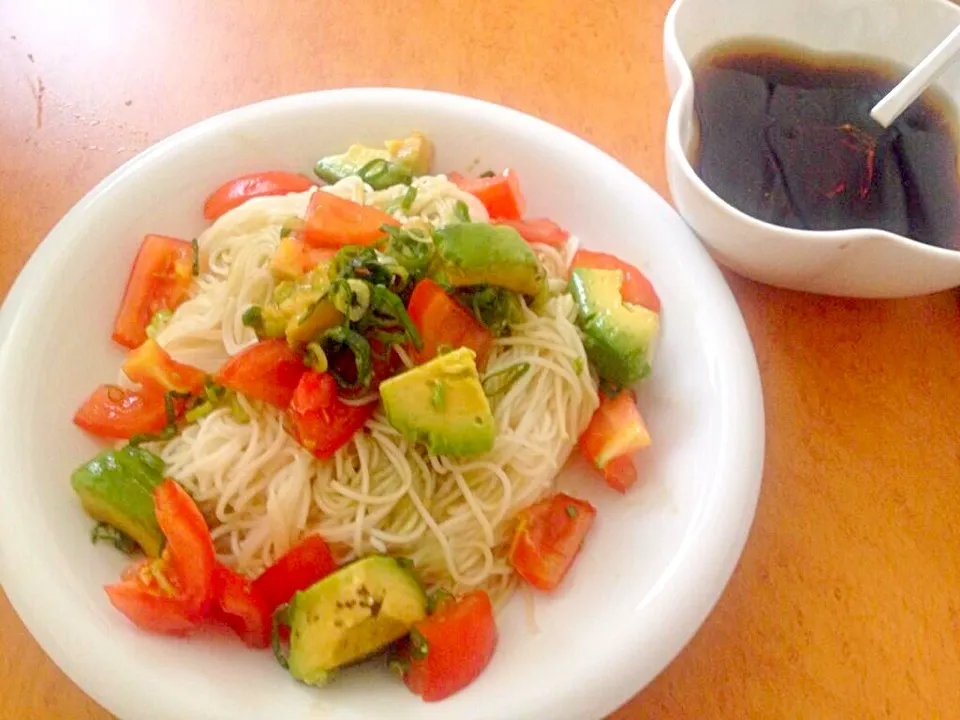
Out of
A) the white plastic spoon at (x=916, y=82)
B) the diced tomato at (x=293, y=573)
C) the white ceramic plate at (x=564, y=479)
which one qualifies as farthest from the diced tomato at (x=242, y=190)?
the white plastic spoon at (x=916, y=82)

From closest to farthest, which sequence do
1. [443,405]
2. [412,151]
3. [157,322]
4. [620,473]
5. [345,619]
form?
1. [345,619]
2. [443,405]
3. [620,473]
4. [157,322]
5. [412,151]

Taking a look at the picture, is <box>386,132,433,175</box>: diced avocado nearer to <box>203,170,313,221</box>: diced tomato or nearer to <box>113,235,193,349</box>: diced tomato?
<box>203,170,313,221</box>: diced tomato

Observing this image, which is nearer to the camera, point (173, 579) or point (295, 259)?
point (173, 579)

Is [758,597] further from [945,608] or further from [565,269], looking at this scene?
[565,269]

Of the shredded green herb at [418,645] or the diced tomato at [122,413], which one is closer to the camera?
the shredded green herb at [418,645]

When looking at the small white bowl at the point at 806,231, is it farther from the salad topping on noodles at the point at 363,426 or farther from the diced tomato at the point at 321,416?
the diced tomato at the point at 321,416

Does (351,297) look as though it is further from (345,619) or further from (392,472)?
(345,619)

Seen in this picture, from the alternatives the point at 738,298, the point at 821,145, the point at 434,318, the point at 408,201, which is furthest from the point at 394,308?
the point at 821,145
